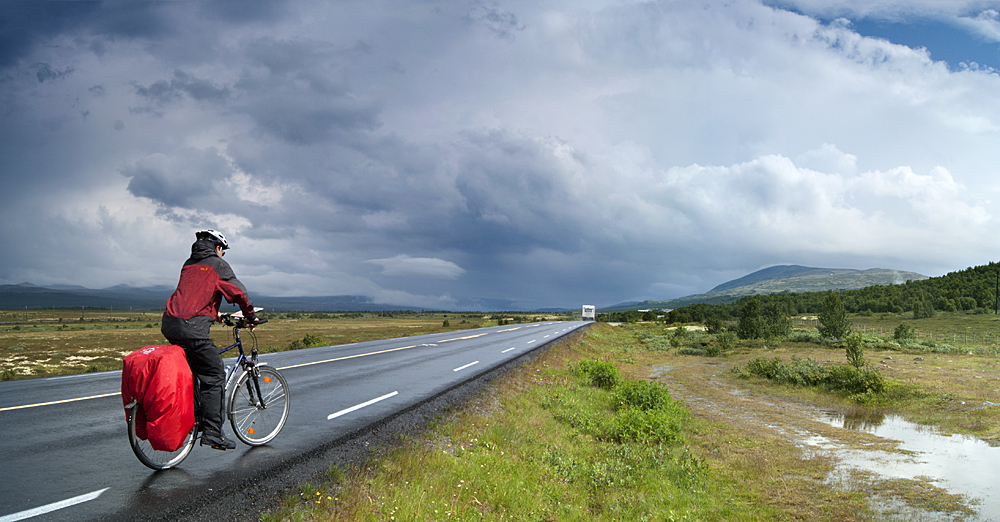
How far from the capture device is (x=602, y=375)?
848 inches

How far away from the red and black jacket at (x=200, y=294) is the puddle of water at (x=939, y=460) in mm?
14282

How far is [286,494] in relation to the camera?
5523 millimetres

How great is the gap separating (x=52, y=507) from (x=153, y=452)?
115 centimetres

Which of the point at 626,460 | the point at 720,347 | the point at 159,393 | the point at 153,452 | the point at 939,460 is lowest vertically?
the point at 720,347

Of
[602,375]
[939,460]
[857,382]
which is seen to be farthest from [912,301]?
[939,460]

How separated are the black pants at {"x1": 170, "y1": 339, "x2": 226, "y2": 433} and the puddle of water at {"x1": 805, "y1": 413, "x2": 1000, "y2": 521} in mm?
13931

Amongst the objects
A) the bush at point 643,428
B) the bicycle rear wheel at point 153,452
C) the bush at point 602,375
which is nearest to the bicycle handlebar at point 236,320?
the bicycle rear wheel at point 153,452

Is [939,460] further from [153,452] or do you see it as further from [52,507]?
[52,507]

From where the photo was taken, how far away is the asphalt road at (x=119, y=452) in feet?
16.2

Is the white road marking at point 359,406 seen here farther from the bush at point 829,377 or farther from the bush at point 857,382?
the bush at point 857,382

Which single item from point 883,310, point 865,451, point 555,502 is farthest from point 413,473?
point 883,310

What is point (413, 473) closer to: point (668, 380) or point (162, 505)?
point (162, 505)

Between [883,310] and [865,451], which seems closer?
[865,451]

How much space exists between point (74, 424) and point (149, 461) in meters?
3.15
